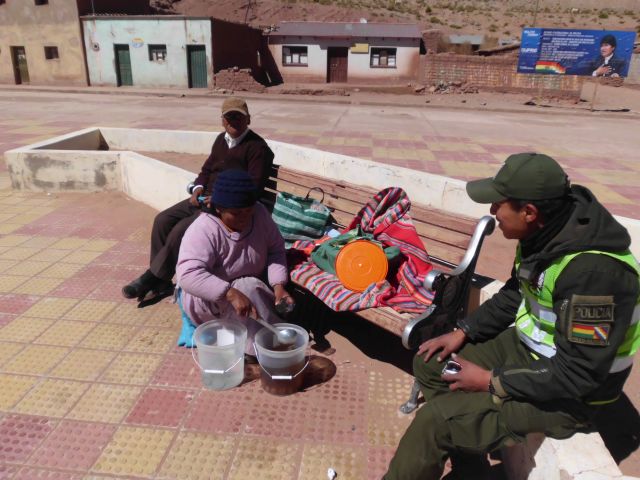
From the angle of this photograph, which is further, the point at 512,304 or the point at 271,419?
the point at 271,419

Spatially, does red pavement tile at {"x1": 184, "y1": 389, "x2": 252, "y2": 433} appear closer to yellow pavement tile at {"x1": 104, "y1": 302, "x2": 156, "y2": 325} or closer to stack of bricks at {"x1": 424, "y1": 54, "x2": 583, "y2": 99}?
yellow pavement tile at {"x1": 104, "y1": 302, "x2": 156, "y2": 325}

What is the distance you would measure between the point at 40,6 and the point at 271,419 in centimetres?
3391

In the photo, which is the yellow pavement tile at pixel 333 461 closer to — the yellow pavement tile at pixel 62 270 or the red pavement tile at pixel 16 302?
the red pavement tile at pixel 16 302

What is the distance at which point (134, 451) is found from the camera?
2396 mm

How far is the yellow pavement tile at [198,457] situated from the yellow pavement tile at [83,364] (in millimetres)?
851

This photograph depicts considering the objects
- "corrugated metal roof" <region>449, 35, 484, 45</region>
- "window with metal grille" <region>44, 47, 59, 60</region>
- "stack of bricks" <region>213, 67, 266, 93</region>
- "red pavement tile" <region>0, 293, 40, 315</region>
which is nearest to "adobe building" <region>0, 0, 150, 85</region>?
"window with metal grille" <region>44, 47, 59, 60</region>

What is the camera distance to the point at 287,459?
2375 millimetres

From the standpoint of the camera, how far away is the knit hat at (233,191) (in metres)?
2.69

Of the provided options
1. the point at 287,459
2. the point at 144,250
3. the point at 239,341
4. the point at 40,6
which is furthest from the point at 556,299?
the point at 40,6

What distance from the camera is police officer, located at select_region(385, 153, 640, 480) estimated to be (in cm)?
164

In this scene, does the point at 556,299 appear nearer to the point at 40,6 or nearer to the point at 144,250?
the point at 144,250

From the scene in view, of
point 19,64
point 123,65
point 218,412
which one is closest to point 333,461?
point 218,412

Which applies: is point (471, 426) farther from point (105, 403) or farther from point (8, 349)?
point (8, 349)

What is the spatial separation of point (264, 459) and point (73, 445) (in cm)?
97
